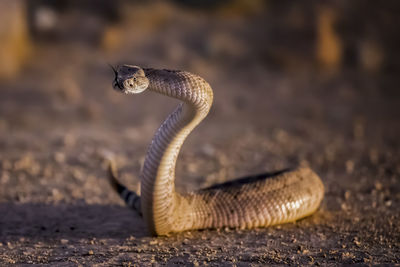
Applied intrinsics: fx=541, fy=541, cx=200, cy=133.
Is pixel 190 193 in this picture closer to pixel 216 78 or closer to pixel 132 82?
pixel 132 82

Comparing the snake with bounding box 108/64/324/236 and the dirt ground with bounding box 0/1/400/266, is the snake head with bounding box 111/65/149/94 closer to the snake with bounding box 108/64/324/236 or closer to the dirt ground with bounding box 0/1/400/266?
the snake with bounding box 108/64/324/236

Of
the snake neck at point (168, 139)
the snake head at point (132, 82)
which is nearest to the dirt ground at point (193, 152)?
the snake neck at point (168, 139)

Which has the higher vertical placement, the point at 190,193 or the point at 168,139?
the point at 168,139

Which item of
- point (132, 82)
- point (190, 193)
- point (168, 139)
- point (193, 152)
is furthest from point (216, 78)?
point (132, 82)

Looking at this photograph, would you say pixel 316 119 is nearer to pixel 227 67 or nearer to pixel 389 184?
pixel 227 67

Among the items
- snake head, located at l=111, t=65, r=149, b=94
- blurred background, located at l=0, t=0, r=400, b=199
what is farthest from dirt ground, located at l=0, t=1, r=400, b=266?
snake head, located at l=111, t=65, r=149, b=94

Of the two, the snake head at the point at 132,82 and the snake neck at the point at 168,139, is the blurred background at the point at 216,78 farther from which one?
the snake head at the point at 132,82

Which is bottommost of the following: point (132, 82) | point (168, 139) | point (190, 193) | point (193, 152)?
point (193, 152)

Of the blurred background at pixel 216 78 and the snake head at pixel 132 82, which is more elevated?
the snake head at pixel 132 82

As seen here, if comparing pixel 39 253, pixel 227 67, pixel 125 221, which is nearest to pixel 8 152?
pixel 125 221
